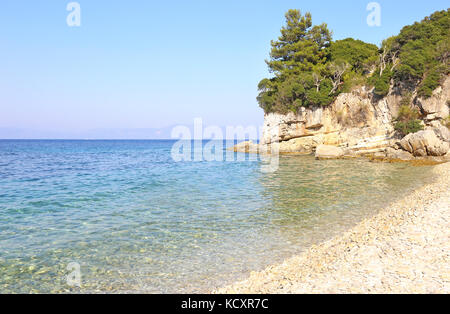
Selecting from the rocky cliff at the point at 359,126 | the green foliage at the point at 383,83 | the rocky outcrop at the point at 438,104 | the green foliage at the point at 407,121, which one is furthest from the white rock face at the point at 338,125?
the rocky outcrop at the point at 438,104

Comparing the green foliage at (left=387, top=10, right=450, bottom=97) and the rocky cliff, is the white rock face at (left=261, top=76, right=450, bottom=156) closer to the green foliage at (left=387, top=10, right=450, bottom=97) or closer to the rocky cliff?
the rocky cliff

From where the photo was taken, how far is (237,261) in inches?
336

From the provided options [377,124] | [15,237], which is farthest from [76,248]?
[377,124]

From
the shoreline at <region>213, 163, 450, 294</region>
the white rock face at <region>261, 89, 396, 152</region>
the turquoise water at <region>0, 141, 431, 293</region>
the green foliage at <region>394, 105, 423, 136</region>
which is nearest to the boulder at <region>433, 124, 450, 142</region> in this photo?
the green foliage at <region>394, 105, 423, 136</region>

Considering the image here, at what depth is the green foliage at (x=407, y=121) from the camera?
35438 mm

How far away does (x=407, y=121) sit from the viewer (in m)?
36.5

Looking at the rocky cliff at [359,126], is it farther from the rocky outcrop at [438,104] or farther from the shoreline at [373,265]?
the shoreline at [373,265]

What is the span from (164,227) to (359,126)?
40750 mm

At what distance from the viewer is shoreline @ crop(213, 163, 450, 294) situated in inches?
225

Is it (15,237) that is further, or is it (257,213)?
(257,213)

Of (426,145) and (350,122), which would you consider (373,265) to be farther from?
(350,122)
